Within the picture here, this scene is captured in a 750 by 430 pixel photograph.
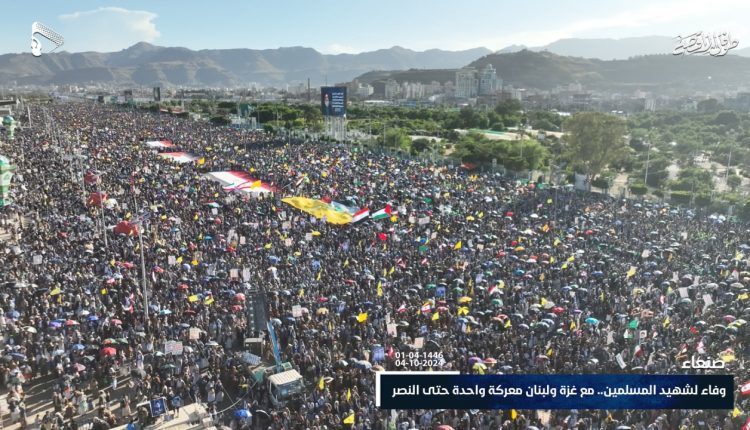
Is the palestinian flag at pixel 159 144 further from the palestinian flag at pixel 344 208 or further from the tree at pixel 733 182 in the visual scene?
the tree at pixel 733 182

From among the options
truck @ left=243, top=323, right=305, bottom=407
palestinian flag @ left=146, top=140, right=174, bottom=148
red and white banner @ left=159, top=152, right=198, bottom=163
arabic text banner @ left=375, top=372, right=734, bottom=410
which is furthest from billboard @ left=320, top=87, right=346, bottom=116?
arabic text banner @ left=375, top=372, right=734, bottom=410

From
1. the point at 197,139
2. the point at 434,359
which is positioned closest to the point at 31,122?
the point at 197,139

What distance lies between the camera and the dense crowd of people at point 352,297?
14.9m

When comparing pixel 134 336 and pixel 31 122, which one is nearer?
pixel 134 336

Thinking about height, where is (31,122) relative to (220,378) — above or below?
above

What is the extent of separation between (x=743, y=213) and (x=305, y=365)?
33968 millimetres

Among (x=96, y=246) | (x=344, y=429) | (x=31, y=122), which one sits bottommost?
(x=344, y=429)

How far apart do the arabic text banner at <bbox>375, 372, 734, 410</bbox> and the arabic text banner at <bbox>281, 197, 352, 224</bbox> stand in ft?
60.3

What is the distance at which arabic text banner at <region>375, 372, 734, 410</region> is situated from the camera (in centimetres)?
1252

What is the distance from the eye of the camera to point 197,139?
67.5 metres

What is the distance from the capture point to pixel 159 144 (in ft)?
204

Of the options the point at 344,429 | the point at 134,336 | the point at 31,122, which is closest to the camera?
the point at 344,429

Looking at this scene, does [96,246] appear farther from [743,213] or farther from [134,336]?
[743,213]

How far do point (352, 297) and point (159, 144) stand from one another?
4959 cm
